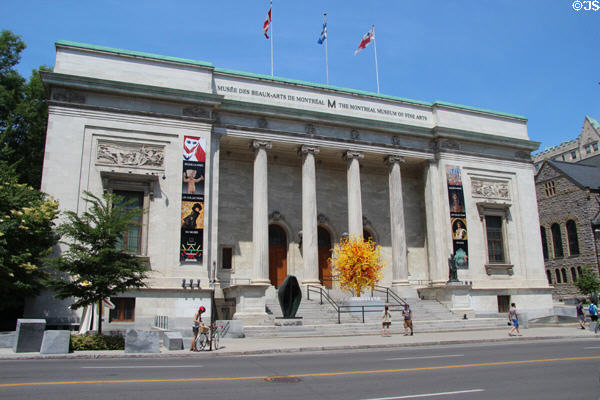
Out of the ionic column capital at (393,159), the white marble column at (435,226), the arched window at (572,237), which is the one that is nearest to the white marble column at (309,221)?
the ionic column capital at (393,159)

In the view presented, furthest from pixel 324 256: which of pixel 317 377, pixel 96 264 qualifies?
pixel 317 377

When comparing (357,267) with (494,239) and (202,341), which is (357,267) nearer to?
(494,239)

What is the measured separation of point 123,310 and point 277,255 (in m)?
11.8

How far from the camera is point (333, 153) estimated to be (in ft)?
110

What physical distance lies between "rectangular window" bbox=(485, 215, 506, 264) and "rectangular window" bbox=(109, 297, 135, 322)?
2424 centimetres

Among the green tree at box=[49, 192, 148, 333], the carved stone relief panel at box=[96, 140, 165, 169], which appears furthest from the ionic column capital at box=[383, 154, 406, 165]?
the green tree at box=[49, 192, 148, 333]

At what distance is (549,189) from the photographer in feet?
181

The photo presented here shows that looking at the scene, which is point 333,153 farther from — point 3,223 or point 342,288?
point 3,223

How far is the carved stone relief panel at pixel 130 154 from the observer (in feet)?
86.9

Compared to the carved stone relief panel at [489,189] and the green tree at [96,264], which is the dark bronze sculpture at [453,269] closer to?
the carved stone relief panel at [489,189]

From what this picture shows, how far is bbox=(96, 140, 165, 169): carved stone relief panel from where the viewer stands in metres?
26.5

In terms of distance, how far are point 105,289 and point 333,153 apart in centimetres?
1918

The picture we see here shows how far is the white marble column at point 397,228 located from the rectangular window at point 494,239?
23.1 ft

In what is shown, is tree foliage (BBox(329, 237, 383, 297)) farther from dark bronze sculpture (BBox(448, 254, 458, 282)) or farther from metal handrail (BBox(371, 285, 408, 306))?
dark bronze sculpture (BBox(448, 254, 458, 282))
